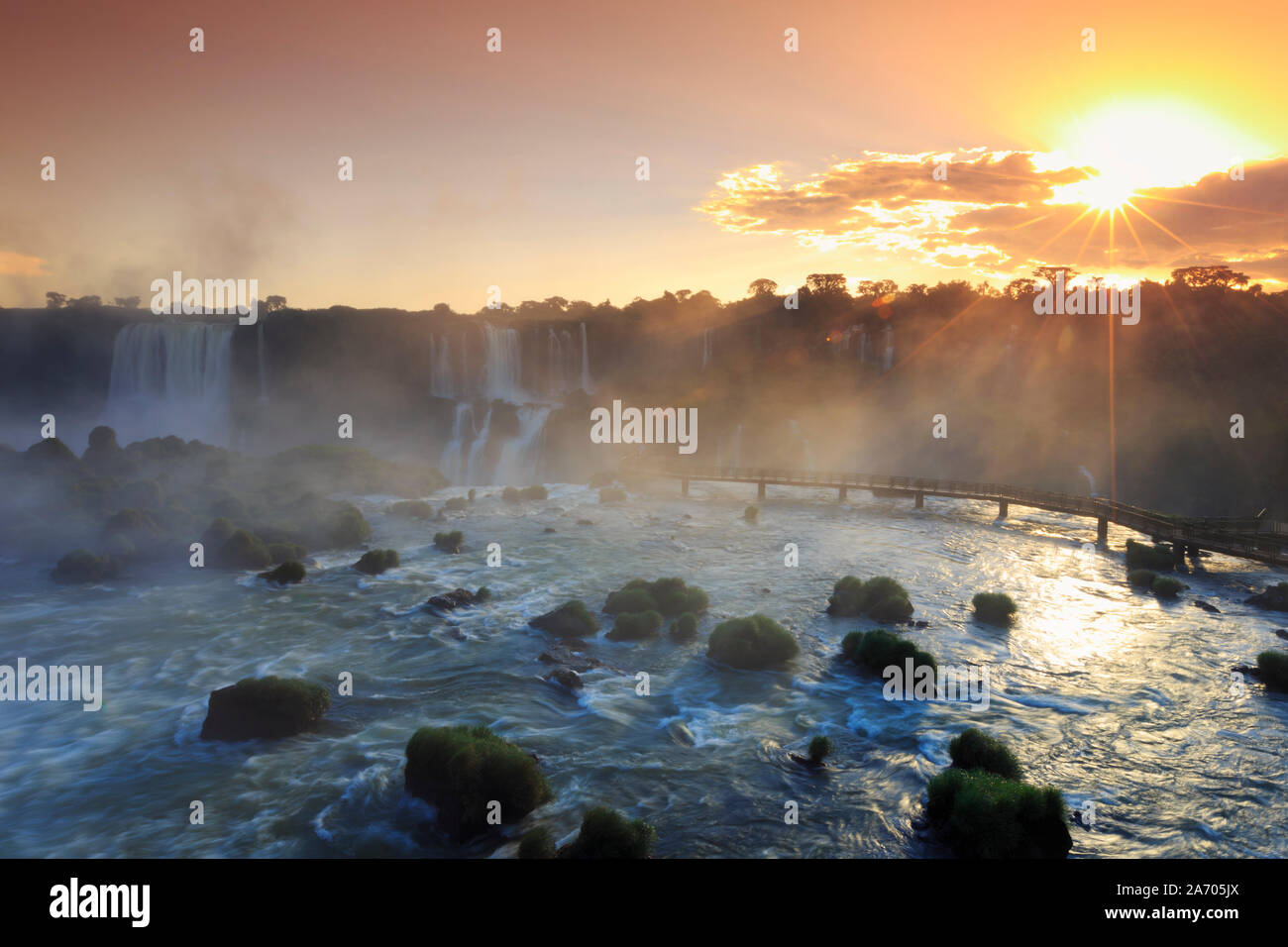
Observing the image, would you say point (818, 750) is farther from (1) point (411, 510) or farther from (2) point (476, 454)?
(2) point (476, 454)

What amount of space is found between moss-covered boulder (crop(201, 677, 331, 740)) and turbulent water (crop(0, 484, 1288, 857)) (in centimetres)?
60

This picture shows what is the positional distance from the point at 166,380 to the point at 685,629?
9138 cm

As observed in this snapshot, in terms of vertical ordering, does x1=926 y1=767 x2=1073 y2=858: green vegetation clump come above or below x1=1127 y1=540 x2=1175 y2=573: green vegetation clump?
below

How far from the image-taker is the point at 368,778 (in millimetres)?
18609

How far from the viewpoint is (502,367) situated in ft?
317

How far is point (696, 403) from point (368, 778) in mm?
88850

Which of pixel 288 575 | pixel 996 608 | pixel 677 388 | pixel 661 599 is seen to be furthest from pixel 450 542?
pixel 677 388

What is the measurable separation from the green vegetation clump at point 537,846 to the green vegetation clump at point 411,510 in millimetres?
45861

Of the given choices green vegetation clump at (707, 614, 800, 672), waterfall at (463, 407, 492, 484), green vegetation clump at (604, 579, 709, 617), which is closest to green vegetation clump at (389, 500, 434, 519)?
waterfall at (463, 407, 492, 484)

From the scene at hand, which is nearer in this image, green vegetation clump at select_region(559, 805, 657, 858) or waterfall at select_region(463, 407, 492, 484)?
green vegetation clump at select_region(559, 805, 657, 858)

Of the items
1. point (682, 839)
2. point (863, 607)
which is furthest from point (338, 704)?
point (863, 607)

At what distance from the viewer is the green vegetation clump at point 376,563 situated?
40.5 m

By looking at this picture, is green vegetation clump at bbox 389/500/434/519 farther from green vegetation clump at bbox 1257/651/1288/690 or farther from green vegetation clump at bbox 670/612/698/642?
green vegetation clump at bbox 1257/651/1288/690

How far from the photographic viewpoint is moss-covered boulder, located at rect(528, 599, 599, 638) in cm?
3059
